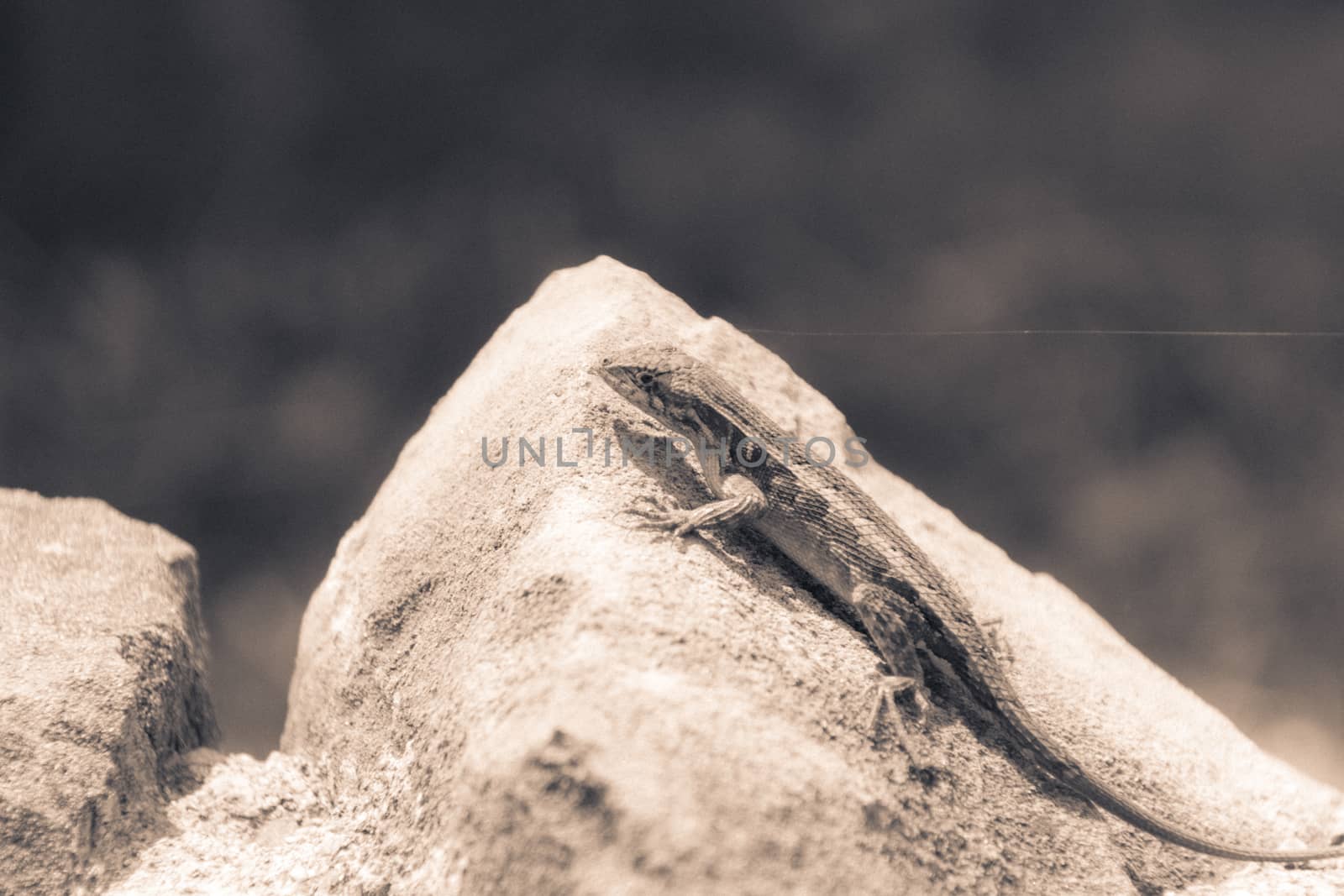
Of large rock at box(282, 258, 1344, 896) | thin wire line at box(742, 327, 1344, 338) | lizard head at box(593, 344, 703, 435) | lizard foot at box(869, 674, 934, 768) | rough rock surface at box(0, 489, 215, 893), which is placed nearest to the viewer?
large rock at box(282, 258, 1344, 896)

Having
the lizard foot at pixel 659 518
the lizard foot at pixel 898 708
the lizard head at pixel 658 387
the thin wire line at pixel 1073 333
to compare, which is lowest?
the lizard foot at pixel 898 708

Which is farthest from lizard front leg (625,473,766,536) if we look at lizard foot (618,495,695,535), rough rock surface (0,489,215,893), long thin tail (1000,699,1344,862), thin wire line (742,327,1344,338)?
rough rock surface (0,489,215,893)

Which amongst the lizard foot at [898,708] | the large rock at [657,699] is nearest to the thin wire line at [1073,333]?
the large rock at [657,699]

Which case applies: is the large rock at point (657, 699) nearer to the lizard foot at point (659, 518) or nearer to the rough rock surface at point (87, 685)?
the lizard foot at point (659, 518)

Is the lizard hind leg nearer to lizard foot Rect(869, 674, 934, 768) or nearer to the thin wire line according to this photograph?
lizard foot Rect(869, 674, 934, 768)

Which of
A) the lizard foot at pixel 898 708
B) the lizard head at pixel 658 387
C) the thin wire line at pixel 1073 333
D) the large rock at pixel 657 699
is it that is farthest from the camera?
the thin wire line at pixel 1073 333

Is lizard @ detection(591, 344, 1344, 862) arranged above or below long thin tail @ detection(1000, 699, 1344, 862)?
above

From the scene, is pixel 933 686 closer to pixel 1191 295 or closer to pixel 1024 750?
pixel 1024 750
